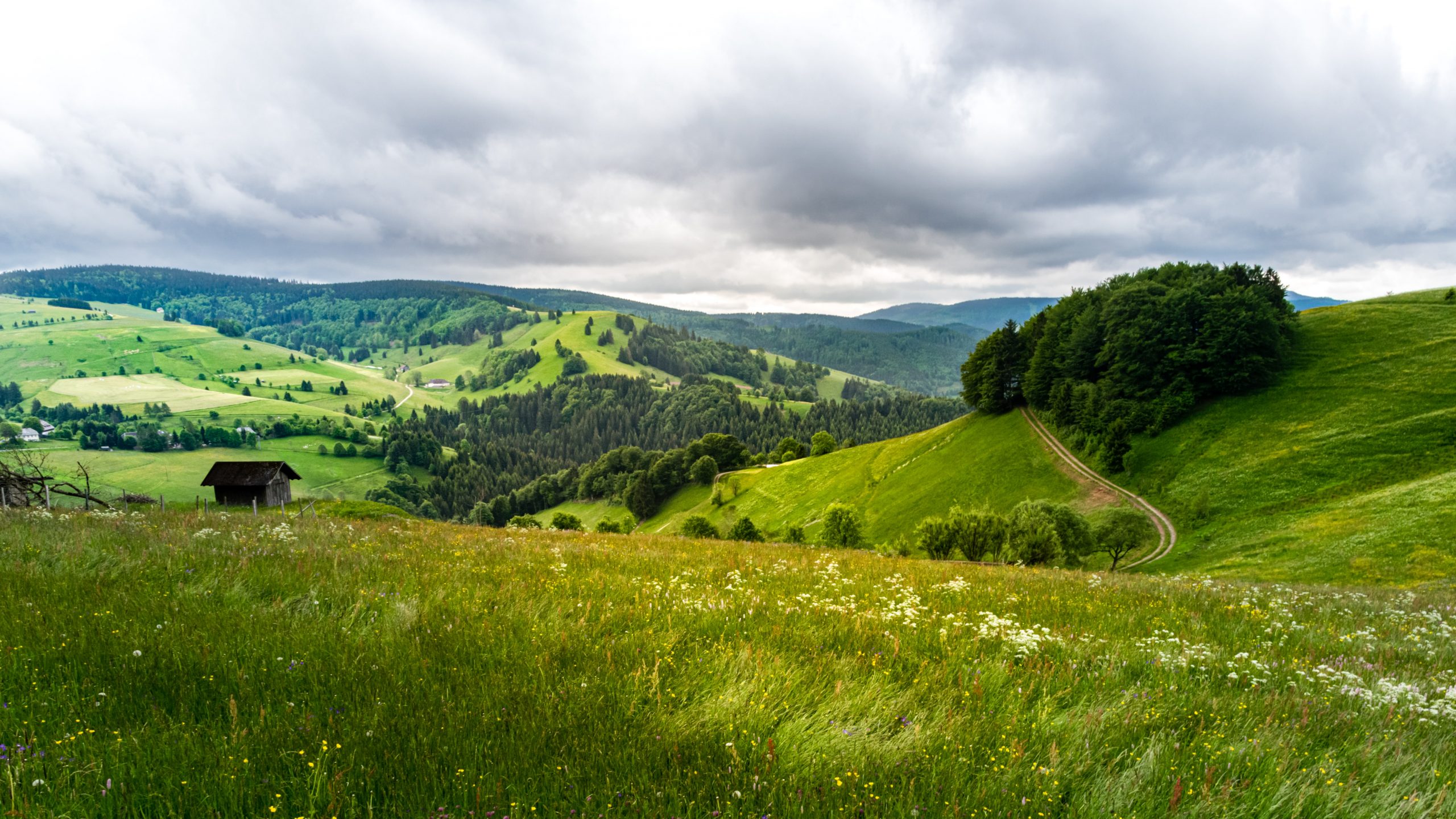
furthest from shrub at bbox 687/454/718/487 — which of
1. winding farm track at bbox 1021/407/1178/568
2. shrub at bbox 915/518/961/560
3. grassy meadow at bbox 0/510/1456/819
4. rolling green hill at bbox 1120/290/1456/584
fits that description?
grassy meadow at bbox 0/510/1456/819

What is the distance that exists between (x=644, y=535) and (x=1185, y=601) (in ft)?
46.3

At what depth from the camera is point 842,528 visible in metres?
64.8

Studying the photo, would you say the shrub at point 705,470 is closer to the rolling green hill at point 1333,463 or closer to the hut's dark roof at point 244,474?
the hut's dark roof at point 244,474

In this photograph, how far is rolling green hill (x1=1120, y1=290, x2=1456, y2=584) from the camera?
3791 centimetres

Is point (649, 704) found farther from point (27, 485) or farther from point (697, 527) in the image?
point (697, 527)

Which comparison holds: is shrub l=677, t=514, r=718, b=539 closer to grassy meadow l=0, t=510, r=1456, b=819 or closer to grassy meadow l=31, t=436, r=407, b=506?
grassy meadow l=0, t=510, r=1456, b=819

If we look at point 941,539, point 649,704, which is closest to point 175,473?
point 941,539

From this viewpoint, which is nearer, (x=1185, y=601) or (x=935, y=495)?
(x=1185, y=601)

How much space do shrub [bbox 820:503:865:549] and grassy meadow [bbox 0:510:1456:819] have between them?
57968 mm

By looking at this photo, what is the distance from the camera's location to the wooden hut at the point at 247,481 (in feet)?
206

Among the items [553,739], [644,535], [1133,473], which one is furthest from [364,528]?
[1133,473]

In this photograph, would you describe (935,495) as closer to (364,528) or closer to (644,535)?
(644,535)

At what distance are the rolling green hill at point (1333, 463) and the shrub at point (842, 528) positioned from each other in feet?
91.5

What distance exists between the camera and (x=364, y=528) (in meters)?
13.6
